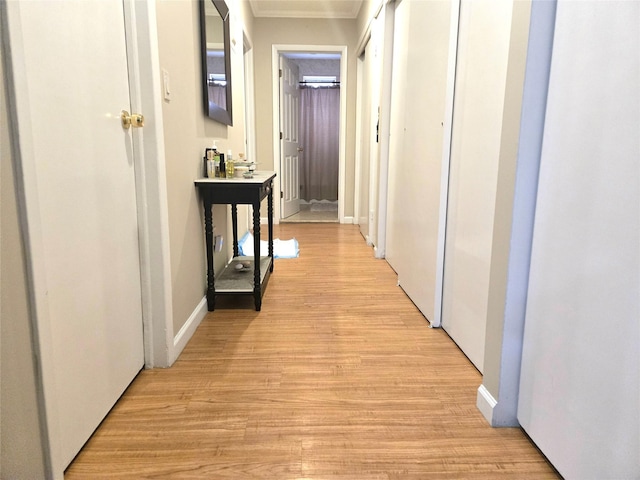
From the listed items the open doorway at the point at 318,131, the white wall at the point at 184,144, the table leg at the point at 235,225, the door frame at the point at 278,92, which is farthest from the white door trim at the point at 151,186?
the open doorway at the point at 318,131

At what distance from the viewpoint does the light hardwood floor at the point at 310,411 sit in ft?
3.99

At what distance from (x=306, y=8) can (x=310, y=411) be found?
467 cm

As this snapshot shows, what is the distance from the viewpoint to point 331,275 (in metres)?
3.16

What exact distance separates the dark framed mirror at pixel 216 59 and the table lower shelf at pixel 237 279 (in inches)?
38.0

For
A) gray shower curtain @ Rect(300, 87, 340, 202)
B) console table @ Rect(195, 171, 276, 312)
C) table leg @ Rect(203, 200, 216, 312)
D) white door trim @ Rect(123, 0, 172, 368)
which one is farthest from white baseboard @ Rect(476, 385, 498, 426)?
gray shower curtain @ Rect(300, 87, 340, 202)

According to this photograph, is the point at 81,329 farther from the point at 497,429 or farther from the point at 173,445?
the point at 497,429

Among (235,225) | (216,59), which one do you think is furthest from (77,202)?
(235,225)

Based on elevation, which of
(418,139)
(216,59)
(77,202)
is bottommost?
(77,202)

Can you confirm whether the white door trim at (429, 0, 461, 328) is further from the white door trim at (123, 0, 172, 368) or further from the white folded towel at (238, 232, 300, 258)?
the white folded towel at (238, 232, 300, 258)

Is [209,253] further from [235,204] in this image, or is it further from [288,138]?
[288,138]

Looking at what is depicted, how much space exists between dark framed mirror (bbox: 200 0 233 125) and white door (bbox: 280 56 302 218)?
2.29 m

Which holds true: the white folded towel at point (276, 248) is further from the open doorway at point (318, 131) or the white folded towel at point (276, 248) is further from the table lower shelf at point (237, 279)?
the open doorway at point (318, 131)

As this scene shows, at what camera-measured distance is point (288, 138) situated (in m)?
5.71

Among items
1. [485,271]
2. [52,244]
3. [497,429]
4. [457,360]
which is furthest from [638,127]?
[52,244]
